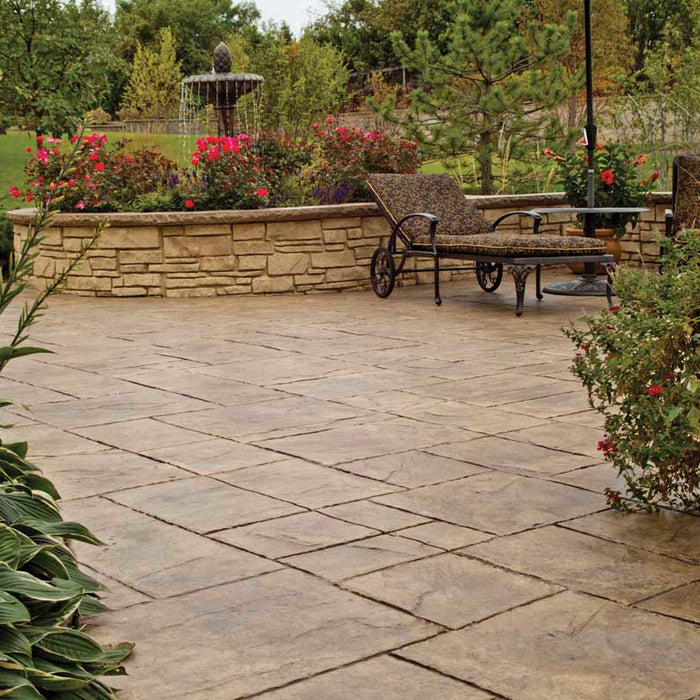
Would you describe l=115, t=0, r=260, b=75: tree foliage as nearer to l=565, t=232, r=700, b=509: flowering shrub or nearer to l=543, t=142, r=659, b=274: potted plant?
l=543, t=142, r=659, b=274: potted plant

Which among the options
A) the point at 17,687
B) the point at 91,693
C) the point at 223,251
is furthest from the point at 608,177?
the point at 17,687

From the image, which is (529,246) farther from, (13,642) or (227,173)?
(13,642)

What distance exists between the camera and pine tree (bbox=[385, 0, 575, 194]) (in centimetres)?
1408

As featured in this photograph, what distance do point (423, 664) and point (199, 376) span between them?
12.4 ft

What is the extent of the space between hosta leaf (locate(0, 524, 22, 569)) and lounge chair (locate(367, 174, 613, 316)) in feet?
19.1

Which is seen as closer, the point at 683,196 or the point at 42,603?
the point at 42,603

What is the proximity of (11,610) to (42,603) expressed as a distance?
20 cm

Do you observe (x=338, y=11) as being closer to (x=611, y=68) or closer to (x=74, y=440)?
(x=611, y=68)

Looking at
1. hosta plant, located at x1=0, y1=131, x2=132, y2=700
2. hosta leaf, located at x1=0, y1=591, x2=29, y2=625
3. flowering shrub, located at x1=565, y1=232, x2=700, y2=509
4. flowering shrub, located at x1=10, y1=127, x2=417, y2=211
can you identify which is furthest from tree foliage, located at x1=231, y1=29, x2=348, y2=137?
hosta leaf, located at x1=0, y1=591, x2=29, y2=625

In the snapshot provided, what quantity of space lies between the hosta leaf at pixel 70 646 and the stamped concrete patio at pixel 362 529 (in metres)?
0.14

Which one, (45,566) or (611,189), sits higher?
(611,189)

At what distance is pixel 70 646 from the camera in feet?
8.05

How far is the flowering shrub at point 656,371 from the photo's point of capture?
3365 millimetres

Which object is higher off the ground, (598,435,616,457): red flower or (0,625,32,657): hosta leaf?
(598,435,616,457): red flower
